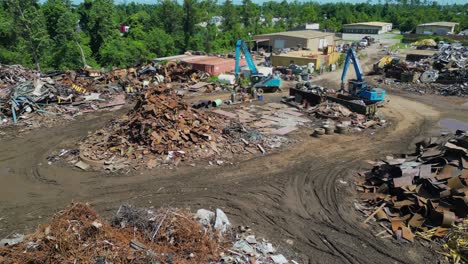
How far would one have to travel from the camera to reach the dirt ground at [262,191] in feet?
34.0

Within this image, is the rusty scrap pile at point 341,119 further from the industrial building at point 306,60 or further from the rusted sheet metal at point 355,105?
the industrial building at point 306,60

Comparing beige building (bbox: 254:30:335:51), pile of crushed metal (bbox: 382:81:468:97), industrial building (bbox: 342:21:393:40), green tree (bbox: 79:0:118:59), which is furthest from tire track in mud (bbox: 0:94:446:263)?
industrial building (bbox: 342:21:393:40)

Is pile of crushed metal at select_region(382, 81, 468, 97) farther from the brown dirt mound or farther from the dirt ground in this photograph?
the brown dirt mound

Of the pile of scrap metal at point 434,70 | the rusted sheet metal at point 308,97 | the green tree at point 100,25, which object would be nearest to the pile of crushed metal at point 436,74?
the pile of scrap metal at point 434,70

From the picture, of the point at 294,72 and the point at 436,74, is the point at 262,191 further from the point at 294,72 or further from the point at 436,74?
the point at 436,74

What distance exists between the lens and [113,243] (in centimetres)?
746

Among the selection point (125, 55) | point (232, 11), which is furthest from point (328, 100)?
point (232, 11)

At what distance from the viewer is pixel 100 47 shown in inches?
1889

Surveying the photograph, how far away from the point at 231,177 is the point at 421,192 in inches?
291

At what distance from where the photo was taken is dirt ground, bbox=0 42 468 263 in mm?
10367

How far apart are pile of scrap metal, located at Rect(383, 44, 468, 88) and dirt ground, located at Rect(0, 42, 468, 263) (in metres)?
17.5

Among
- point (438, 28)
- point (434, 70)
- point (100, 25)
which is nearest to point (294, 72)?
point (434, 70)

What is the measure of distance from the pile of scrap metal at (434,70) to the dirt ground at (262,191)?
1751 cm

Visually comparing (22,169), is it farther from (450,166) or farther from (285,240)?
(450,166)
